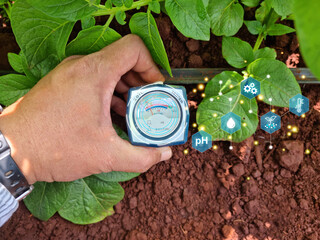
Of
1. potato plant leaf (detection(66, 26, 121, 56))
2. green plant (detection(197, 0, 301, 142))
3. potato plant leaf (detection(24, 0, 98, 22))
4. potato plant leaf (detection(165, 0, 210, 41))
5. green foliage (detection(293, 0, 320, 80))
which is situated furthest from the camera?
green plant (detection(197, 0, 301, 142))

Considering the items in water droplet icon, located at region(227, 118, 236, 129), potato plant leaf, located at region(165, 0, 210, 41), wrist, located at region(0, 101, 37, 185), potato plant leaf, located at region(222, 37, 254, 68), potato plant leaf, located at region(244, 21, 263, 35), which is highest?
potato plant leaf, located at region(165, 0, 210, 41)

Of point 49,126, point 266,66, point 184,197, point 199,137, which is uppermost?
point 49,126

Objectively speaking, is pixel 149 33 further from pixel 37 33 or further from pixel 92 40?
pixel 37 33

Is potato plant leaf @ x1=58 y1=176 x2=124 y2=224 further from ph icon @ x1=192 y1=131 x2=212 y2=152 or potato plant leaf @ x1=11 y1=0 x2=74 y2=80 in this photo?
potato plant leaf @ x1=11 y1=0 x2=74 y2=80

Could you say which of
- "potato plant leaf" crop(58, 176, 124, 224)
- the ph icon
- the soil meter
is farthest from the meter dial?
"potato plant leaf" crop(58, 176, 124, 224)

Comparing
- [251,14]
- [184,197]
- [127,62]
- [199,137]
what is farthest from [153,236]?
[251,14]

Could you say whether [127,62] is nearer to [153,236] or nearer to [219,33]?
[219,33]
